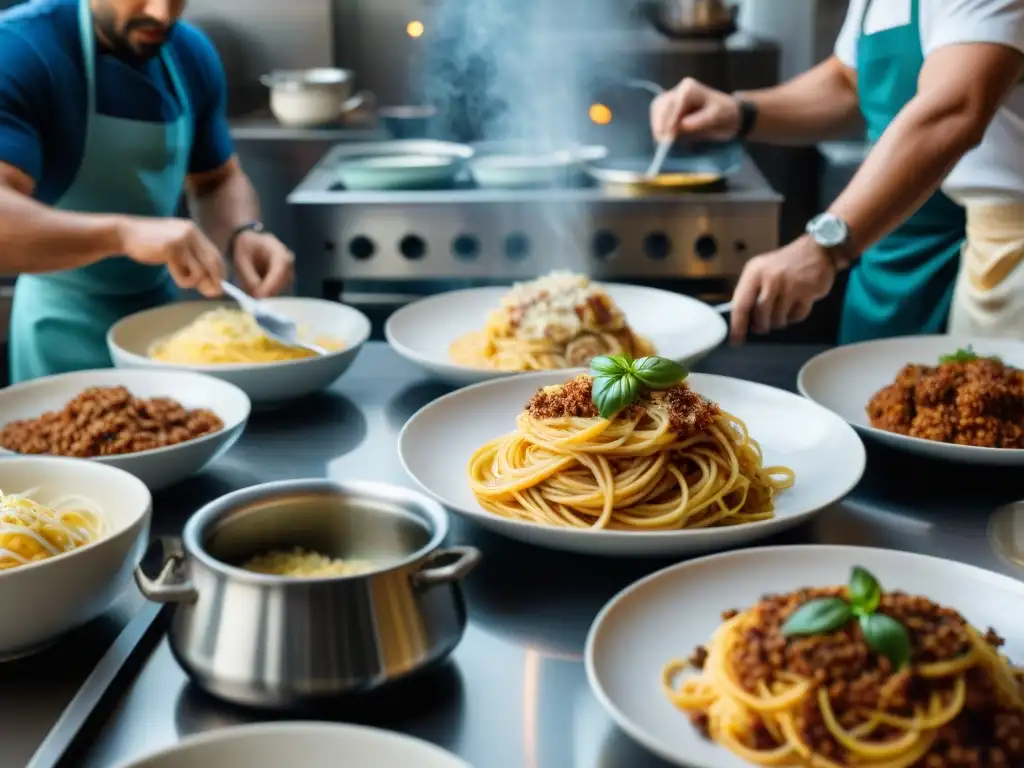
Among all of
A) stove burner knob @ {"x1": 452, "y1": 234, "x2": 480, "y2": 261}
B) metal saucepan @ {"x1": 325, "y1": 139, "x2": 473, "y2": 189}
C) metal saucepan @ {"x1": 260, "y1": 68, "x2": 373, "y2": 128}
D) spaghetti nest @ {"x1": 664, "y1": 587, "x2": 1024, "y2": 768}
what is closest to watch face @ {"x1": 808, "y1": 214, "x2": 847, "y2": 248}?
spaghetti nest @ {"x1": 664, "y1": 587, "x2": 1024, "y2": 768}

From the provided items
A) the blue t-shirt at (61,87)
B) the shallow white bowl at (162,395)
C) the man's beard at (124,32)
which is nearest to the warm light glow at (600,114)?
the blue t-shirt at (61,87)

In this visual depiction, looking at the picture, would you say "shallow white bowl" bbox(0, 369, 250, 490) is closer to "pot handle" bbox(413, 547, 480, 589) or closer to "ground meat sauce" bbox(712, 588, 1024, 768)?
"pot handle" bbox(413, 547, 480, 589)

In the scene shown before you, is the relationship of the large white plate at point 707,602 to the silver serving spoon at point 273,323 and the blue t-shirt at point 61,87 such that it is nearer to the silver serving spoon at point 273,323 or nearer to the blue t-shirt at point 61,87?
the silver serving spoon at point 273,323

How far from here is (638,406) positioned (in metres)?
1.51

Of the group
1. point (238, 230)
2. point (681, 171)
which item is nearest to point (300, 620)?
point (238, 230)

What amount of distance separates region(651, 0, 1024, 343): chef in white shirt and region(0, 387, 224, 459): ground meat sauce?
961 millimetres

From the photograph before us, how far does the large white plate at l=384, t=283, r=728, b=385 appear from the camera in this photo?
7.18 feet

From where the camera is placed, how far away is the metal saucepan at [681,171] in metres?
3.51

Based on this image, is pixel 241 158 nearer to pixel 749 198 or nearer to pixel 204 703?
pixel 749 198

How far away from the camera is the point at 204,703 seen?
1.10 metres

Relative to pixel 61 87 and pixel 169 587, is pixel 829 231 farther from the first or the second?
pixel 61 87

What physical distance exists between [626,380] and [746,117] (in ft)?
6.07

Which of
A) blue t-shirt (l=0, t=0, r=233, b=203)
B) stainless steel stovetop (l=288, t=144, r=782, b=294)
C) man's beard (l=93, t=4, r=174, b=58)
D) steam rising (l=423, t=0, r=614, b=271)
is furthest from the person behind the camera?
steam rising (l=423, t=0, r=614, b=271)

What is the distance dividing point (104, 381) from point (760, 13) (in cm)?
403
